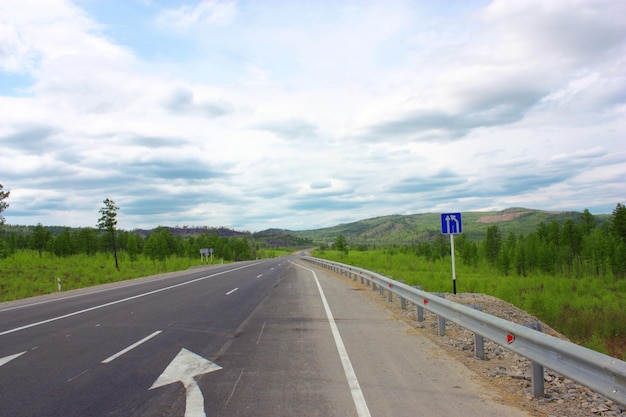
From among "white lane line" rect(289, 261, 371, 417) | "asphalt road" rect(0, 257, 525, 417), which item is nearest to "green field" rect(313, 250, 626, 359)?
"white lane line" rect(289, 261, 371, 417)

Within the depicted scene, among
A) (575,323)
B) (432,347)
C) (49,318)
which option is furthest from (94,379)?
(575,323)

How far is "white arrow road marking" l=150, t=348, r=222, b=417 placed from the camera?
492 cm

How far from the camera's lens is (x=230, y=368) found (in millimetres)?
6637

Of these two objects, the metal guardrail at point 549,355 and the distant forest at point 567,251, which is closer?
the metal guardrail at point 549,355

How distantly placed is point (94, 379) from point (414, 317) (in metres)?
8.28

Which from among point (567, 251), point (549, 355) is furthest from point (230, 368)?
point (567, 251)

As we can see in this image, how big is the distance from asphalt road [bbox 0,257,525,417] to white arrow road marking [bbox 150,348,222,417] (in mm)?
15

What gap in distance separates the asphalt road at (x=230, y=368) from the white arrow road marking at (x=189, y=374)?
0.05 feet

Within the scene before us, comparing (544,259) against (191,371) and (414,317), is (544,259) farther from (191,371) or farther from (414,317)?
(191,371)

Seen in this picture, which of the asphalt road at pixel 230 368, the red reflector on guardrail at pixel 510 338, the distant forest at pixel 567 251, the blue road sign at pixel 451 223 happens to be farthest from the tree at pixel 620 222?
the red reflector on guardrail at pixel 510 338

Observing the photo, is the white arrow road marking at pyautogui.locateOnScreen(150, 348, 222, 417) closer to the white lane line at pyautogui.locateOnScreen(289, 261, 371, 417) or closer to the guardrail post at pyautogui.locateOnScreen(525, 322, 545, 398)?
the white lane line at pyautogui.locateOnScreen(289, 261, 371, 417)

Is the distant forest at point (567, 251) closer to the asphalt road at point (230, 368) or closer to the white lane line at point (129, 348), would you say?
the asphalt road at point (230, 368)

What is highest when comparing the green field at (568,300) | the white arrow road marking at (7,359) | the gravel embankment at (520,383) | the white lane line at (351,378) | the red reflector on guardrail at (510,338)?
the red reflector on guardrail at (510,338)

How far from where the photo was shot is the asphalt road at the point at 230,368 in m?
4.96
